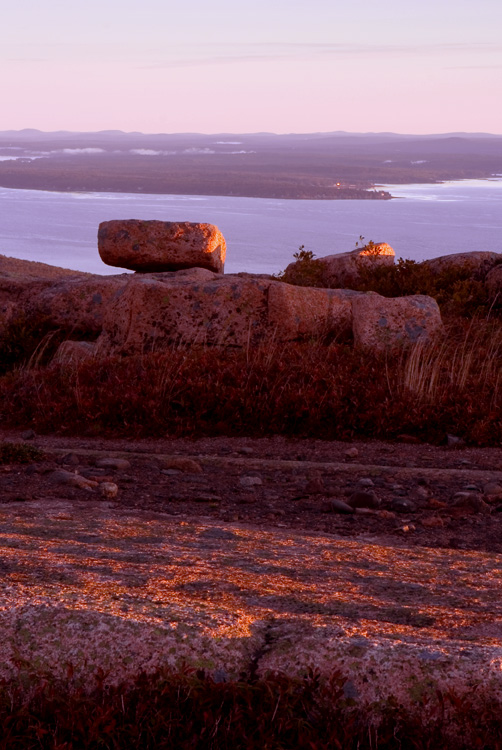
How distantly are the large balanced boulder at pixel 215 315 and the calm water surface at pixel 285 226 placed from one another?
25746 millimetres

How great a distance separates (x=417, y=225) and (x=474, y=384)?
7858cm

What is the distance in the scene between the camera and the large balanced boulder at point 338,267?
712 inches

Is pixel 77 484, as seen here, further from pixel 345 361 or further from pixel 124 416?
pixel 345 361

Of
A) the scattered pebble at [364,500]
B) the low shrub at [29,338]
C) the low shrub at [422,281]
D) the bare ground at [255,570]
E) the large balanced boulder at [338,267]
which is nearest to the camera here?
the bare ground at [255,570]

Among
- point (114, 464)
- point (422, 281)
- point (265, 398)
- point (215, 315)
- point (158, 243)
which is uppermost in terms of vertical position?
point (158, 243)

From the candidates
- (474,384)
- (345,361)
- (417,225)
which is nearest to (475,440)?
(474,384)

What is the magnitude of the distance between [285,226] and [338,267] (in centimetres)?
8474

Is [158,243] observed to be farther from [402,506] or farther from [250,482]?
[402,506]

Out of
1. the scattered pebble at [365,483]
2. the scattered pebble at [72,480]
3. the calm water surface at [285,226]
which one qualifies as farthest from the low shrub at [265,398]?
the calm water surface at [285,226]

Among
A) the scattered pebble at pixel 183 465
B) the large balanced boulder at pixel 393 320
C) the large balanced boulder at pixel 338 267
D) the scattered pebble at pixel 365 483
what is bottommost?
the scattered pebble at pixel 183 465

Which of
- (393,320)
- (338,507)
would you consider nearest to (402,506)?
(338,507)

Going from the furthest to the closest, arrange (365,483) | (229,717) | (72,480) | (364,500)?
1. (365,483)
2. (72,480)
3. (364,500)
4. (229,717)

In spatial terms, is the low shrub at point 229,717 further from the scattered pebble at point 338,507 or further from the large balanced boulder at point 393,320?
the large balanced boulder at point 393,320

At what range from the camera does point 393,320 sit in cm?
1262
